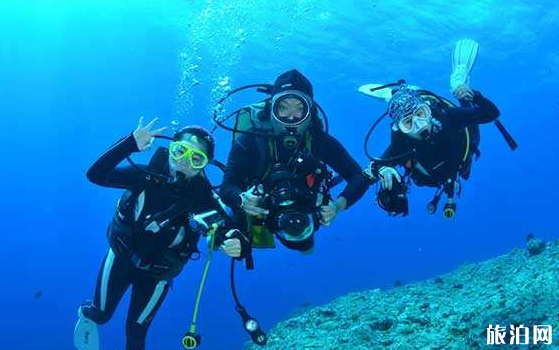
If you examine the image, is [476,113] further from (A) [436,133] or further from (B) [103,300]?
(B) [103,300]

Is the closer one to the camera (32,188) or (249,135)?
(249,135)

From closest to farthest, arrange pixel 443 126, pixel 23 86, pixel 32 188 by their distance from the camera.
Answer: pixel 443 126
pixel 23 86
pixel 32 188

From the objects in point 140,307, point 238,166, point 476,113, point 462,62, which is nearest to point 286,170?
point 238,166

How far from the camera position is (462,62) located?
7480mm

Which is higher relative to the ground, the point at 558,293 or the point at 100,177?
the point at 100,177

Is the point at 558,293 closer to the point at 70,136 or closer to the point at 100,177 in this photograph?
the point at 100,177

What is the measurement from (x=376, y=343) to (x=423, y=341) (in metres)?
0.98

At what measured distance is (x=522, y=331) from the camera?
604cm

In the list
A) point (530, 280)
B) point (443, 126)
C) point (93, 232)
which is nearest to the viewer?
point (443, 126)

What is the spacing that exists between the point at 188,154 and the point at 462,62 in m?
4.59

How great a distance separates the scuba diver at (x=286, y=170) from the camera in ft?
15.6

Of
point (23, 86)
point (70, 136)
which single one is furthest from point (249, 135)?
point (70, 136)

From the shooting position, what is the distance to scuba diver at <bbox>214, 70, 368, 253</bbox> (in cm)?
477

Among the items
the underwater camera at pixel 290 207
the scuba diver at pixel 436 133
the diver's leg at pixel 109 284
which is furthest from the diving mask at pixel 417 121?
the diver's leg at pixel 109 284
